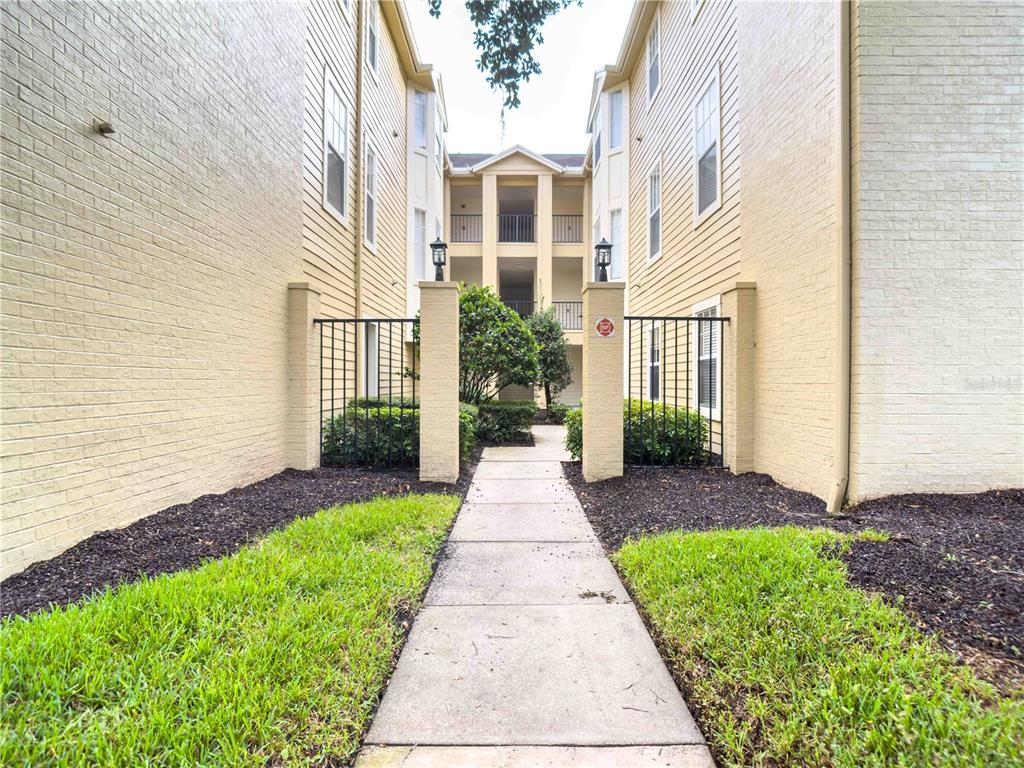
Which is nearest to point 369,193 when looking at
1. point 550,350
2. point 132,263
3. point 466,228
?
point 550,350

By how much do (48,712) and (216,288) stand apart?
3758mm

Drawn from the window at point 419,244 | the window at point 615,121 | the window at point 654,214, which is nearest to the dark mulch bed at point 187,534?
the window at point 654,214

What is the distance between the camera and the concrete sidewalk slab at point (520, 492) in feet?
17.0

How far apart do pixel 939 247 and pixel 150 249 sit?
630 centimetres

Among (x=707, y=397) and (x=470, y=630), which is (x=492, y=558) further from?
(x=707, y=397)

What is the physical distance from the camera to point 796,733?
1679 mm

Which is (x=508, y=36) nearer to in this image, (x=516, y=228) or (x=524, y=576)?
(x=524, y=576)

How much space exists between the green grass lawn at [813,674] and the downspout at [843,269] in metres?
1.57

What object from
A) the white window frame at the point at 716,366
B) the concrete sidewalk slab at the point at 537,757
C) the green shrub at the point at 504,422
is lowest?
the concrete sidewalk slab at the point at 537,757

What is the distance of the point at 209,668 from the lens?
6.24ft

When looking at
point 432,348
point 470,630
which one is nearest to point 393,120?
point 432,348

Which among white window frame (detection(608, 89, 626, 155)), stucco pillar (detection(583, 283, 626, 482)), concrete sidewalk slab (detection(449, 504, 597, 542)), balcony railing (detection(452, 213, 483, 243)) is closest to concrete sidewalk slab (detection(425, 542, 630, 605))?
concrete sidewalk slab (detection(449, 504, 597, 542))

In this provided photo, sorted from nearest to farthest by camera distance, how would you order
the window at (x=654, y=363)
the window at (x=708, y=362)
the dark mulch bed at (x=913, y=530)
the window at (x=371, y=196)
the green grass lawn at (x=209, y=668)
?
the green grass lawn at (x=209, y=668) → the dark mulch bed at (x=913, y=530) → the window at (x=708, y=362) → the window at (x=371, y=196) → the window at (x=654, y=363)

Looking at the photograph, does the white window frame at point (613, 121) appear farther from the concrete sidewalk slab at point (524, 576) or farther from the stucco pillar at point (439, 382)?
the concrete sidewalk slab at point (524, 576)
